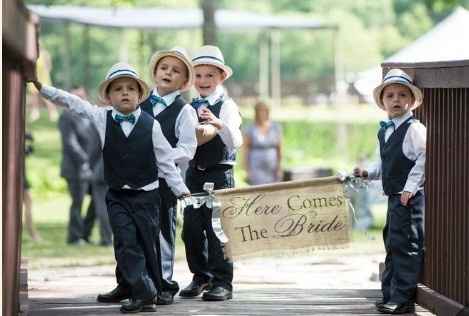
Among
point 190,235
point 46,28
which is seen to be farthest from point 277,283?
point 46,28

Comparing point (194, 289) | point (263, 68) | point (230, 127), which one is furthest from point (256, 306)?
point (263, 68)

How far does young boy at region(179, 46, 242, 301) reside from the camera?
32.2 ft

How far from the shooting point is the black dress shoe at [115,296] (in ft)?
31.7

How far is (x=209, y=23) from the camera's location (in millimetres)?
19656

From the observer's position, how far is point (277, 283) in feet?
40.0

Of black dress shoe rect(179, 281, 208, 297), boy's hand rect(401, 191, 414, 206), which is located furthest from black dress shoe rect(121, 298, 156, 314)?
boy's hand rect(401, 191, 414, 206)

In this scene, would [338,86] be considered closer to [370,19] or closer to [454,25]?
[370,19]

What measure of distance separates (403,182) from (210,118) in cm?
132

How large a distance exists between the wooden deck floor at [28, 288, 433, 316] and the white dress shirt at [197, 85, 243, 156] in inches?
40.2

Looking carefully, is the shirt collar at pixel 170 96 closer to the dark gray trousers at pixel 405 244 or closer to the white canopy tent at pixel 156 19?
the dark gray trousers at pixel 405 244

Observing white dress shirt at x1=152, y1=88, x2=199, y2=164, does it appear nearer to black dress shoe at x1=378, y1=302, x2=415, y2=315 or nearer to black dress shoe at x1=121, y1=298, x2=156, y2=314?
black dress shoe at x1=121, y1=298, x2=156, y2=314

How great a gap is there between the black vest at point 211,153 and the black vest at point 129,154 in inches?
30.7

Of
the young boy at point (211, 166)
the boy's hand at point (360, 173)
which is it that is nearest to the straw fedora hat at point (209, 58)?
the young boy at point (211, 166)

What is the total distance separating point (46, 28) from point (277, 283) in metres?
23.9
